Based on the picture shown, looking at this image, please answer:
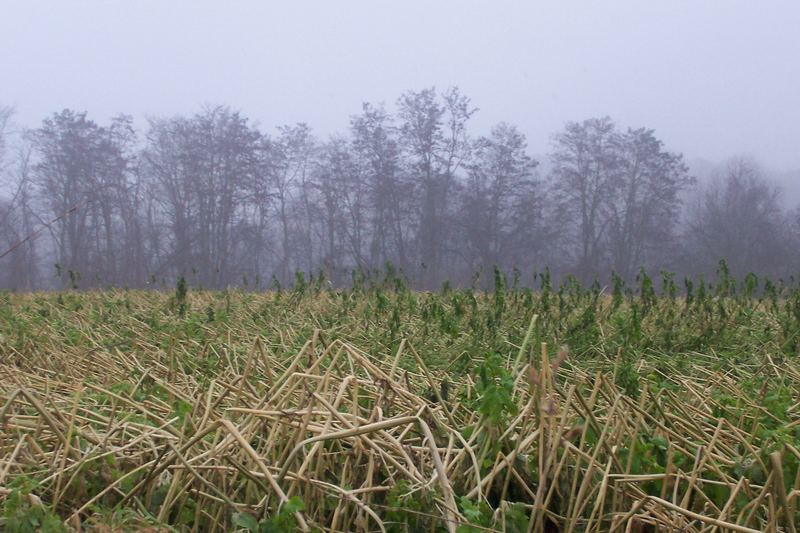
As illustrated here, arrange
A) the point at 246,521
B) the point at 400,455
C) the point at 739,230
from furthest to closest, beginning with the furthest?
1. the point at 739,230
2. the point at 400,455
3. the point at 246,521

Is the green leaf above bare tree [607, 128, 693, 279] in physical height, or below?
below

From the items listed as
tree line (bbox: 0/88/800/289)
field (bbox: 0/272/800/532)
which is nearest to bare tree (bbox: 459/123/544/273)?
tree line (bbox: 0/88/800/289)

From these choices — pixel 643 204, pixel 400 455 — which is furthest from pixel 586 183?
pixel 400 455

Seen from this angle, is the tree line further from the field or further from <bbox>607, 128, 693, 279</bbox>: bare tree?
the field

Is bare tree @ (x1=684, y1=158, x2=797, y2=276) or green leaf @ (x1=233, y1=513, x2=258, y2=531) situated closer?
green leaf @ (x1=233, y1=513, x2=258, y2=531)

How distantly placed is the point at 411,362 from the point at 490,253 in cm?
2817

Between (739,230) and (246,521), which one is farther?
(739,230)

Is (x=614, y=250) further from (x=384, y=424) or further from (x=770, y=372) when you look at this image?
(x=384, y=424)

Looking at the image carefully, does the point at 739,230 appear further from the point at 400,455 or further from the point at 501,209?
the point at 400,455

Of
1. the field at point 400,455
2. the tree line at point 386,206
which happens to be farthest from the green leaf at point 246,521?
the tree line at point 386,206

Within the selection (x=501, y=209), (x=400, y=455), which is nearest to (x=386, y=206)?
(x=501, y=209)

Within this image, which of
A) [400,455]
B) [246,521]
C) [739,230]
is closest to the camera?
[246,521]

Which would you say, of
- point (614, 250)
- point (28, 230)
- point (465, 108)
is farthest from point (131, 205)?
point (614, 250)

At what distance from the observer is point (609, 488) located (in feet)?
6.42
